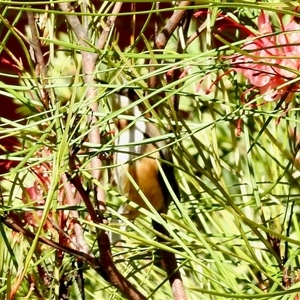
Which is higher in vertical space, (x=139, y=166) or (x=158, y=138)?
(x=158, y=138)

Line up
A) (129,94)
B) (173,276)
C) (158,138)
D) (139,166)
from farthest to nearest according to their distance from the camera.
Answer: (139,166) < (129,94) < (173,276) < (158,138)

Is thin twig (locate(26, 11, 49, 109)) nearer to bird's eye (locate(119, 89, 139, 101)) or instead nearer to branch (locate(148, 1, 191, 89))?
branch (locate(148, 1, 191, 89))

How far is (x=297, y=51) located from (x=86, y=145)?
159 mm

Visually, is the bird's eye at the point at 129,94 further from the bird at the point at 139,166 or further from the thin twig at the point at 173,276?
the thin twig at the point at 173,276

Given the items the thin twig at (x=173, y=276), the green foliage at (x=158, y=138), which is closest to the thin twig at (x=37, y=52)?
the green foliage at (x=158, y=138)

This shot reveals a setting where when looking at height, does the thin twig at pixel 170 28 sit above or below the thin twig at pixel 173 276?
above

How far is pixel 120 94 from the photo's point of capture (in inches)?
31.4

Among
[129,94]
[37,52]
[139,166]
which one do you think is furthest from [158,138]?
[139,166]

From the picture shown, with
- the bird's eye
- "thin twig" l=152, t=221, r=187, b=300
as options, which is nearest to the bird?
the bird's eye

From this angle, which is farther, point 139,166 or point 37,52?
point 139,166

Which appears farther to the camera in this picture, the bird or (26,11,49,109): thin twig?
the bird

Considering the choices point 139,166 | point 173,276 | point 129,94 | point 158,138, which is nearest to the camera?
point 158,138

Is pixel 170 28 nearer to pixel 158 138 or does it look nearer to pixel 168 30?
pixel 168 30

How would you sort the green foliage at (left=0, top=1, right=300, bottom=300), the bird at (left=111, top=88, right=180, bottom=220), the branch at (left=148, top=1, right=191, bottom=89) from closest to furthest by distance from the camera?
1. the green foliage at (left=0, top=1, right=300, bottom=300)
2. the branch at (left=148, top=1, right=191, bottom=89)
3. the bird at (left=111, top=88, right=180, bottom=220)
